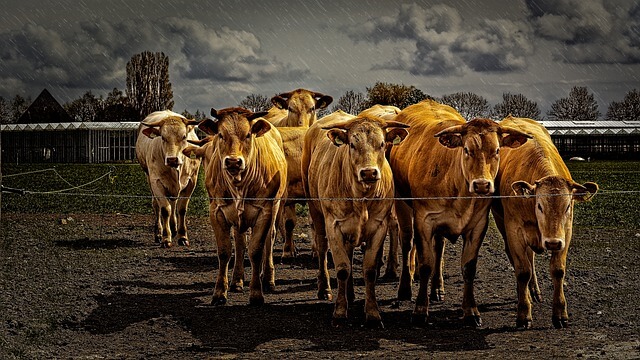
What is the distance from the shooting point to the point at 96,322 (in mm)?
9664

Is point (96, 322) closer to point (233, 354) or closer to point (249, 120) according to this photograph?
point (233, 354)

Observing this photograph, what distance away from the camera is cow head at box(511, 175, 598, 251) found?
8.87 metres

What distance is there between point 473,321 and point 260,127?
3638 mm

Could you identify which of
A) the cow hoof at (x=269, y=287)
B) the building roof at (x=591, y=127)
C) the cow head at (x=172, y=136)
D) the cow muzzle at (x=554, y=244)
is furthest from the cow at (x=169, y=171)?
the building roof at (x=591, y=127)

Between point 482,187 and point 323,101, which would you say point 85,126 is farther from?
point 482,187

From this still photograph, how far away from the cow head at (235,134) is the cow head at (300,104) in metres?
5.96

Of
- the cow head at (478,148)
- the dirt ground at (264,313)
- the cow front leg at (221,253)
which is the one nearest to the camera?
the dirt ground at (264,313)

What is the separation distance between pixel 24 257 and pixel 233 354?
7.44 metres

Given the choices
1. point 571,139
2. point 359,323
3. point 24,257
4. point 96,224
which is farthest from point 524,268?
point 571,139

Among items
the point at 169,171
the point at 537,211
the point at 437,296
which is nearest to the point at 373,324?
the point at 437,296

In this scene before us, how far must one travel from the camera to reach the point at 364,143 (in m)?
9.24

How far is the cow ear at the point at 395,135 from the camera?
9.84 m

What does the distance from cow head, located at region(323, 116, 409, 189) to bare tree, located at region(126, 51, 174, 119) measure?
3332 inches

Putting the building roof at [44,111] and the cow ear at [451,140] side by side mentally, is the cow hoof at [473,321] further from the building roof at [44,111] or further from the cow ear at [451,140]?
the building roof at [44,111]
